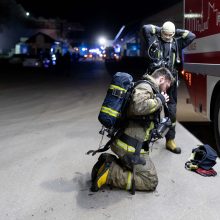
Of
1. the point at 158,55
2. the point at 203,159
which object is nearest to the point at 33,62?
the point at 158,55

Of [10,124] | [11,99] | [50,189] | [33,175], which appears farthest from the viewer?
[11,99]

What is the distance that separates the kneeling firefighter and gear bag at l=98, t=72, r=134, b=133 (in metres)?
0.08

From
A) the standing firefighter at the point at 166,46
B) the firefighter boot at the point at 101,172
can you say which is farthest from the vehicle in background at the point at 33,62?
the firefighter boot at the point at 101,172

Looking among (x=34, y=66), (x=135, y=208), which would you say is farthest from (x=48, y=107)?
(x=34, y=66)

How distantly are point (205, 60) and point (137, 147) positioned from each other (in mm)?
Result: 2444

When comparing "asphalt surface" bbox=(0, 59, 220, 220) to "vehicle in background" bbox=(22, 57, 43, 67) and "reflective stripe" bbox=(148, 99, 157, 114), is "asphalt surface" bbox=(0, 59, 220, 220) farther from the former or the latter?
"vehicle in background" bbox=(22, 57, 43, 67)

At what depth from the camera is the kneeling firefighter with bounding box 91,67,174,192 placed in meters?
4.55

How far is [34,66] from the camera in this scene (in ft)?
137

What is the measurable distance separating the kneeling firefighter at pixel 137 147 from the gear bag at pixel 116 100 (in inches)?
3.2

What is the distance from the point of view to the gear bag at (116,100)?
4.40 m

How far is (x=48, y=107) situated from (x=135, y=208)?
25.6ft

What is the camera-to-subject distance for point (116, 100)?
4.40 meters

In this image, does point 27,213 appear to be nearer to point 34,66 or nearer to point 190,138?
point 190,138

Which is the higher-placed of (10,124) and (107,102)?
(107,102)
